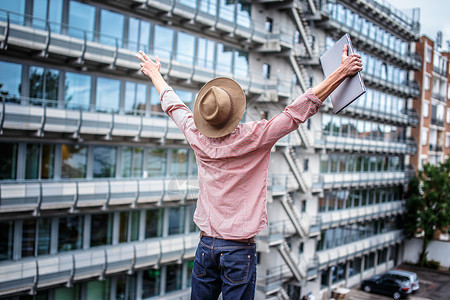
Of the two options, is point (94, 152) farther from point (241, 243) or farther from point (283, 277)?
point (241, 243)

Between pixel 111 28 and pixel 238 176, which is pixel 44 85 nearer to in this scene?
pixel 111 28

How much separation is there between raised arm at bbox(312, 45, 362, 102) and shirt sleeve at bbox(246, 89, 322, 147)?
0.04 m

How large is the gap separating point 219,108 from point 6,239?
1652 centimetres

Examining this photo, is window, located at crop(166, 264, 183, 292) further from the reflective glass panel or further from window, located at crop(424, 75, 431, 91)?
window, located at crop(424, 75, 431, 91)

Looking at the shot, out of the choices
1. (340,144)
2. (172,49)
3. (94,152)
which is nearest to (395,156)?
(340,144)

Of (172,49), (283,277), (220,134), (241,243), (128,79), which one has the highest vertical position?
(172,49)

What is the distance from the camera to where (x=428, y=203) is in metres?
41.6

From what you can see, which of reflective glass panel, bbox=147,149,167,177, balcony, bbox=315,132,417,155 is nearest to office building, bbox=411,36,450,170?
balcony, bbox=315,132,417,155

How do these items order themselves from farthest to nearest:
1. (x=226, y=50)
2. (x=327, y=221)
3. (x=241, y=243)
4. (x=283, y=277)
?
(x=327, y=221) < (x=283, y=277) < (x=226, y=50) < (x=241, y=243)

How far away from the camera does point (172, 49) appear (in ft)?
70.3

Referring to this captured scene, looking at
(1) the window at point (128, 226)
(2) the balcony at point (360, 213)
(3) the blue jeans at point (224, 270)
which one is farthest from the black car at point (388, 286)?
(3) the blue jeans at point (224, 270)

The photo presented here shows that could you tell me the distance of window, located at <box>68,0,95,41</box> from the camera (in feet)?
57.3

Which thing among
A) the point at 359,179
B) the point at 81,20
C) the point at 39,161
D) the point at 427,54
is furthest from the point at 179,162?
the point at 427,54

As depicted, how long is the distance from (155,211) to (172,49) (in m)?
7.82
